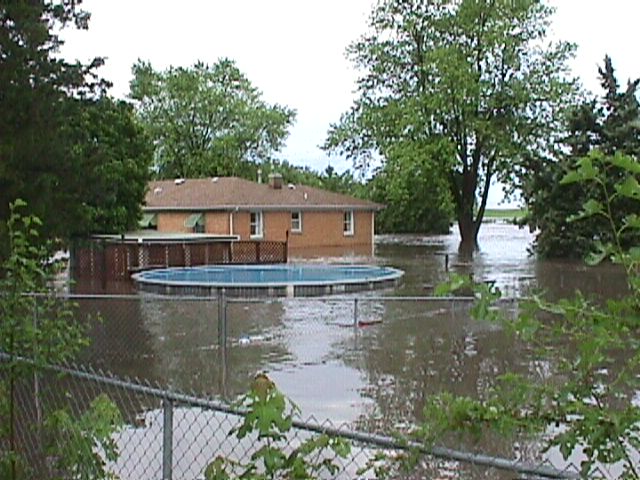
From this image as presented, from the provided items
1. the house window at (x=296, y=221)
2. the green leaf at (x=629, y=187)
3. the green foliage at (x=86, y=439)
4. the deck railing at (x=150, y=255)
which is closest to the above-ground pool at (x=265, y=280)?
Answer: the deck railing at (x=150, y=255)

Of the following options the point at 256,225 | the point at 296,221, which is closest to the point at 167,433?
the point at 256,225

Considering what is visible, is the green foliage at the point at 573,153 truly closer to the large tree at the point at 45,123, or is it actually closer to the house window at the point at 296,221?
the house window at the point at 296,221

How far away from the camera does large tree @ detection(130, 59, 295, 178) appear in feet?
185

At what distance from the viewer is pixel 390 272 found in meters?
24.5

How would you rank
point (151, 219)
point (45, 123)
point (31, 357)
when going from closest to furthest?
point (31, 357) < point (45, 123) < point (151, 219)

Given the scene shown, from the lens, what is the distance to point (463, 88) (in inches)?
1522

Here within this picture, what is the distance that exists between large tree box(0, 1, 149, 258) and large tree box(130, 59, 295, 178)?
43178 mm

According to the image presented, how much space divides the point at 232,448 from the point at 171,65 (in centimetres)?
5336

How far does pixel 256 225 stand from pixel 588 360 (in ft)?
129

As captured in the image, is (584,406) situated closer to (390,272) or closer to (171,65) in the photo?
(390,272)

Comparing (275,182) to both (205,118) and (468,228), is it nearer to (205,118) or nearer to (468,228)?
(468,228)

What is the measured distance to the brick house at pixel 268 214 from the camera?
40688mm

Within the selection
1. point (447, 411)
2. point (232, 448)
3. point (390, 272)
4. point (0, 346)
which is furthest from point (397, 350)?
point (390, 272)

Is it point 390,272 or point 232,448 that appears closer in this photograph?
point 232,448
